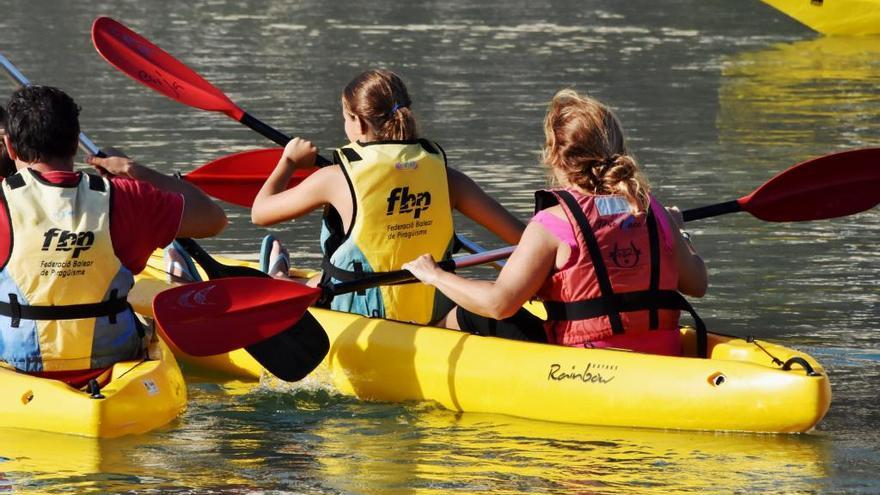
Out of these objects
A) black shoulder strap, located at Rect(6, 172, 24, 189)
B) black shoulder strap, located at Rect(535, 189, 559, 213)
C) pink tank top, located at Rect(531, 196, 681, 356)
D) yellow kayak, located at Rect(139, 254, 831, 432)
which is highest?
black shoulder strap, located at Rect(6, 172, 24, 189)

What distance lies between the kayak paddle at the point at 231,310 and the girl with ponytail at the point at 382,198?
0.20 m

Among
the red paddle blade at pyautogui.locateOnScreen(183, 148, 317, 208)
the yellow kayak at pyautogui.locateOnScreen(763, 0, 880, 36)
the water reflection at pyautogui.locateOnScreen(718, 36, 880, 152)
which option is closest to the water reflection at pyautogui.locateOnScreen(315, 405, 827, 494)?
the red paddle blade at pyautogui.locateOnScreen(183, 148, 317, 208)

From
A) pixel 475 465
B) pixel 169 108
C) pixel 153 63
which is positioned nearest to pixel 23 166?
pixel 475 465

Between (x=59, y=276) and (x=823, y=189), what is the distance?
10.5 feet

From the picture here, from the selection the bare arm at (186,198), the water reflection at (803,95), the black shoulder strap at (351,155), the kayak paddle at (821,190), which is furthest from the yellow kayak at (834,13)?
the bare arm at (186,198)

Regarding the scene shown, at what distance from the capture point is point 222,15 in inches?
887

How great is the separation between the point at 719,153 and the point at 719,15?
1065cm

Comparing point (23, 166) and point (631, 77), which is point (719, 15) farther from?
point (23, 166)

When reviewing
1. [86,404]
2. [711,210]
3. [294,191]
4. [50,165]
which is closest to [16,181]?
[50,165]

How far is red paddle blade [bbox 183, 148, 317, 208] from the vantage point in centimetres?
802

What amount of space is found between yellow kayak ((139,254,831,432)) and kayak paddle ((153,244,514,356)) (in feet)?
0.88

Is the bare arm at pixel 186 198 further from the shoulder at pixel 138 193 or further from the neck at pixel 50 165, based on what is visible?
the neck at pixel 50 165

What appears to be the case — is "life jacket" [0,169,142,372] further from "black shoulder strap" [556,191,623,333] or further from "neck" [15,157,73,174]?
"black shoulder strap" [556,191,623,333]

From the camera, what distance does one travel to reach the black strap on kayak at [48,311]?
5.59 m
